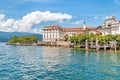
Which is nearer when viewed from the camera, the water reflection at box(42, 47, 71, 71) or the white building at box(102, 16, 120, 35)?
the water reflection at box(42, 47, 71, 71)

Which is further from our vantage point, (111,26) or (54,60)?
(111,26)

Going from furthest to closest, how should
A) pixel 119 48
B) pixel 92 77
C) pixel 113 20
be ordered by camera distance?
pixel 113 20, pixel 119 48, pixel 92 77

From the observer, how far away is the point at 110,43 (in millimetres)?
115875

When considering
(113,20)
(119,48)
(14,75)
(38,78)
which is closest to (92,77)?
(38,78)

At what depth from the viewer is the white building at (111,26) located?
468ft

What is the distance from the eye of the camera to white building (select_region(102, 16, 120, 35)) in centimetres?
14268

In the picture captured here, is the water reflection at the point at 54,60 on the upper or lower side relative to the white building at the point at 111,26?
lower

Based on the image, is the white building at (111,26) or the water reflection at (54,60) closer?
the water reflection at (54,60)

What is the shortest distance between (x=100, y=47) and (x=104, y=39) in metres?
6.91

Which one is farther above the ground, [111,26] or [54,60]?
[111,26]

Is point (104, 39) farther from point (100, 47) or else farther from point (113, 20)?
point (113, 20)

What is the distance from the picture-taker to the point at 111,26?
149500 millimetres

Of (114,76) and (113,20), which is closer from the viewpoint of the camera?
(114,76)

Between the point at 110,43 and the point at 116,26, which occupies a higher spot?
the point at 116,26
